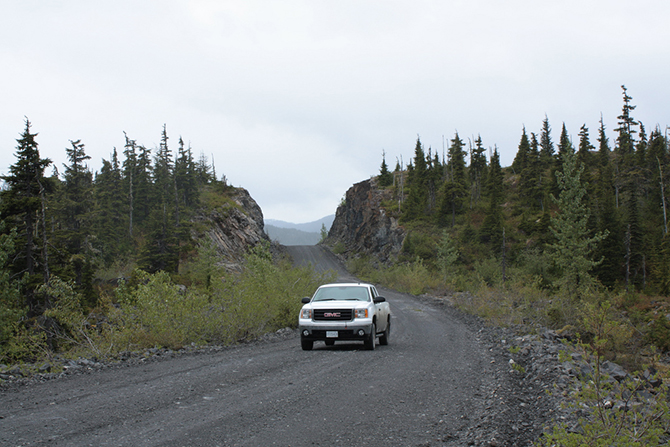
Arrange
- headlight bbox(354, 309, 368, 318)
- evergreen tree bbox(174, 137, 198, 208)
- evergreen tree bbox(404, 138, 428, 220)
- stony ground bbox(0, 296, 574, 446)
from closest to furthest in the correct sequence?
1. stony ground bbox(0, 296, 574, 446)
2. headlight bbox(354, 309, 368, 318)
3. evergreen tree bbox(174, 137, 198, 208)
4. evergreen tree bbox(404, 138, 428, 220)

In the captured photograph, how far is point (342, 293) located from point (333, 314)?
4.31 ft

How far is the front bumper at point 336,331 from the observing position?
11875 mm

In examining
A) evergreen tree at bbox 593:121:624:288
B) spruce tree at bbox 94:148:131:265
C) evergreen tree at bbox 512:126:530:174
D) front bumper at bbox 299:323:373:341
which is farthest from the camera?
evergreen tree at bbox 512:126:530:174

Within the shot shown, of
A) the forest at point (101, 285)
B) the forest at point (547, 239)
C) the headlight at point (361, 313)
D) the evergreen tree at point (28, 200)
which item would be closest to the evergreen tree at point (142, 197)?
the forest at point (101, 285)

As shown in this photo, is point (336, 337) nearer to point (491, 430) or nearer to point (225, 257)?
point (491, 430)

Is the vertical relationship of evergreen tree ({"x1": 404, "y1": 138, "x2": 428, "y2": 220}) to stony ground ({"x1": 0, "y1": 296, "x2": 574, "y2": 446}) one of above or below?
above

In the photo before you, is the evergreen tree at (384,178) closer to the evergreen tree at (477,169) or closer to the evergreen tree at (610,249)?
the evergreen tree at (477,169)

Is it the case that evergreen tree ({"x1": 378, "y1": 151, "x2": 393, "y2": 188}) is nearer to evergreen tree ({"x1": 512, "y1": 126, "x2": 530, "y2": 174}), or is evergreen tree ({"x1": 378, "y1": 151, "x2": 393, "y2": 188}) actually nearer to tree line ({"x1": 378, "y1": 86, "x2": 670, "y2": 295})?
tree line ({"x1": 378, "y1": 86, "x2": 670, "y2": 295})

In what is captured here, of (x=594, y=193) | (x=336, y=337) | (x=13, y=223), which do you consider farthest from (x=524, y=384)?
(x=594, y=193)

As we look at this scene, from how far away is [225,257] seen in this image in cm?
5122

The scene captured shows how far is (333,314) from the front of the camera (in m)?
12.1

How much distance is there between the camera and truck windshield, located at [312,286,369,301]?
42.8 ft

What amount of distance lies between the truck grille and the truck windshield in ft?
2.97

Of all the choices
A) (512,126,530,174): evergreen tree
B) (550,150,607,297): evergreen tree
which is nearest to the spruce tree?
(550,150,607,297): evergreen tree
